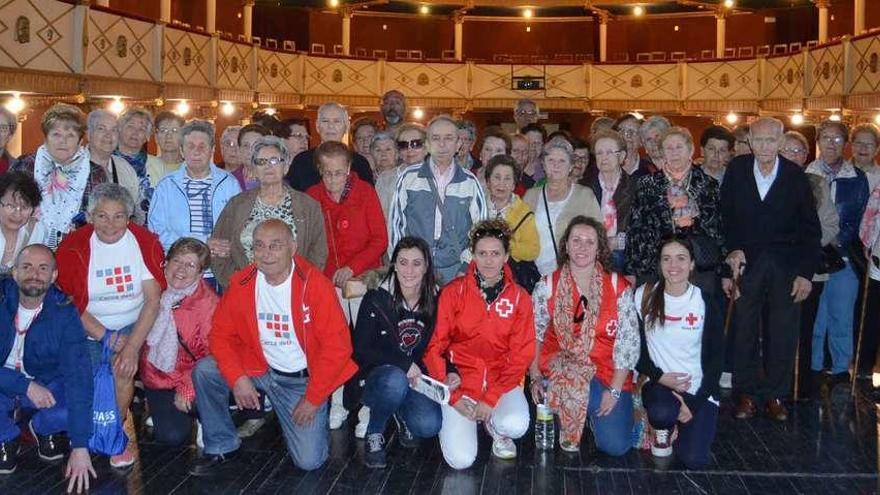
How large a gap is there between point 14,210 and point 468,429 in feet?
7.92

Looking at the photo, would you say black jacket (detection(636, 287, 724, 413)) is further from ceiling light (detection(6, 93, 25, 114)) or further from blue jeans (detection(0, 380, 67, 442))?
ceiling light (detection(6, 93, 25, 114))

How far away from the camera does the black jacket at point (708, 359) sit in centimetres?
413

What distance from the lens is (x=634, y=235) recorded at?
468 centimetres

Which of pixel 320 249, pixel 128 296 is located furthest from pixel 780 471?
pixel 128 296

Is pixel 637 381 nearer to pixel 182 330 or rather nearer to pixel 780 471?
pixel 780 471

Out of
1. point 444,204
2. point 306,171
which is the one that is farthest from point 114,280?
point 444,204

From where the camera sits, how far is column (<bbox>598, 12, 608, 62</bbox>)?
79.3ft

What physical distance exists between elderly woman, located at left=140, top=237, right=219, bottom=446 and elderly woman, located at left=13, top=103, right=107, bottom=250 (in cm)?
63

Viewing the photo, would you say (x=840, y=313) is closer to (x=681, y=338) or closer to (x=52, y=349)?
(x=681, y=338)

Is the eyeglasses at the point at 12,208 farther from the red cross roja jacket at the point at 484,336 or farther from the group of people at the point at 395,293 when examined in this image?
the red cross roja jacket at the point at 484,336

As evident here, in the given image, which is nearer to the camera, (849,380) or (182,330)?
(182,330)

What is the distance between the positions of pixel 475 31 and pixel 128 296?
22592mm

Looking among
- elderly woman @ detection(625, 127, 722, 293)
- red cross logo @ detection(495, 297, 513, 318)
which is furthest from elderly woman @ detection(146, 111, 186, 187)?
elderly woman @ detection(625, 127, 722, 293)

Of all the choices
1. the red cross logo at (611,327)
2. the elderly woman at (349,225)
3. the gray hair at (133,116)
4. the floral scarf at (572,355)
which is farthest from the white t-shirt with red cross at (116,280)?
the red cross logo at (611,327)
